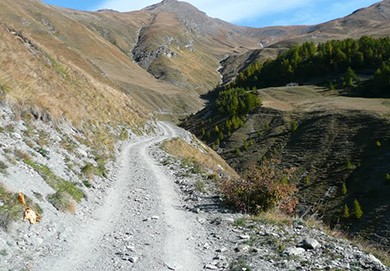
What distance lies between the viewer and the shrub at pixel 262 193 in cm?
1442

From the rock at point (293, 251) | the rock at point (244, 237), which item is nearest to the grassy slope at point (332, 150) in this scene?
the rock at point (244, 237)

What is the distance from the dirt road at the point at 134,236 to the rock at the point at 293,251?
260 cm

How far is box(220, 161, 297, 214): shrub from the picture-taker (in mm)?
14422

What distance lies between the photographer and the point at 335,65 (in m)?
147

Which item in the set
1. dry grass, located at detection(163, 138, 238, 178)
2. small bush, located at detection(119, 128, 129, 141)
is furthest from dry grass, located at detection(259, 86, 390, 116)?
small bush, located at detection(119, 128, 129, 141)

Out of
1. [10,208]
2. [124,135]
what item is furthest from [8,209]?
[124,135]

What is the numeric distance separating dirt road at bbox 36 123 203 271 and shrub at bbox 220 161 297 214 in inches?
94.3

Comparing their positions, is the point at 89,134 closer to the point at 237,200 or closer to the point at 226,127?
the point at 237,200

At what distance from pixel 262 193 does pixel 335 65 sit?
147 m

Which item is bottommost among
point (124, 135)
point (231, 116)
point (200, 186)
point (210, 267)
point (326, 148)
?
point (326, 148)

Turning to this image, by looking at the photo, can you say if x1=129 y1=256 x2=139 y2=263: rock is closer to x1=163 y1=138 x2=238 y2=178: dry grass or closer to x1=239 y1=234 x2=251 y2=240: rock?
x1=239 y1=234 x2=251 y2=240: rock

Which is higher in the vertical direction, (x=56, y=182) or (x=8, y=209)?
(x=8, y=209)

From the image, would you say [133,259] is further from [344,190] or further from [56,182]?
[344,190]

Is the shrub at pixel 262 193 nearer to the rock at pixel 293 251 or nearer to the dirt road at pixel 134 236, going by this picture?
the dirt road at pixel 134 236
